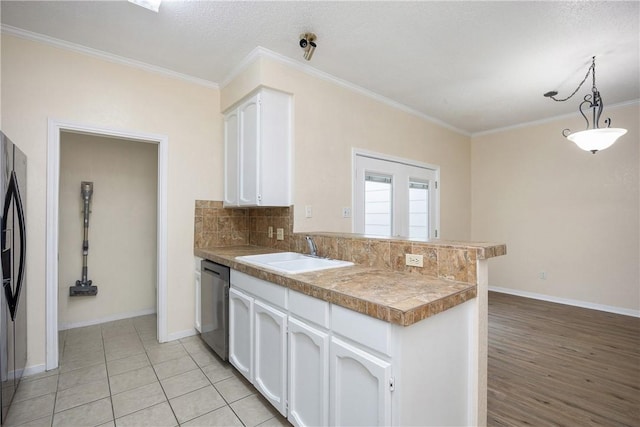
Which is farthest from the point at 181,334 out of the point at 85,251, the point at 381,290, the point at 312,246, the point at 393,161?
the point at 393,161

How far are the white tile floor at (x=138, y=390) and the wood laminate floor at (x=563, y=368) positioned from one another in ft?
5.16

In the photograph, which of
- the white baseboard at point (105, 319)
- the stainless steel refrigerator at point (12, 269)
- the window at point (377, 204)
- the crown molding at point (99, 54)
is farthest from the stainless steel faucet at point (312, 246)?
the white baseboard at point (105, 319)

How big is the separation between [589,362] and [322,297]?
2.60 metres

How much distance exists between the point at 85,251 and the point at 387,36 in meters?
3.65

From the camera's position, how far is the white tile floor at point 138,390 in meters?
1.84

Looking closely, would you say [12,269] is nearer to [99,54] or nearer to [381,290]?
[99,54]

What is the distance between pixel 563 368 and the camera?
95.3 inches

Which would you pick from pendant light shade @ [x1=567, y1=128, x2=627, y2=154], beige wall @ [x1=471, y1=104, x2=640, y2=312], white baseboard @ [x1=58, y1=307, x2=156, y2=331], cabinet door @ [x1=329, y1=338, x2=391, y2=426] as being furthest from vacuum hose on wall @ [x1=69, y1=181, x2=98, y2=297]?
beige wall @ [x1=471, y1=104, x2=640, y2=312]

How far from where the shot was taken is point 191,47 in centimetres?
250

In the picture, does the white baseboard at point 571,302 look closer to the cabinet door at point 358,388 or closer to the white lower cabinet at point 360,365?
the white lower cabinet at point 360,365

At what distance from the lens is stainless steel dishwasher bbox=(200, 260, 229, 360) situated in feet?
7.79

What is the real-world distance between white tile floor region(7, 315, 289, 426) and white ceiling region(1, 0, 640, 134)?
2.59 meters

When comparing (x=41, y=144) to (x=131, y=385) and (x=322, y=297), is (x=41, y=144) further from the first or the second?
(x=322, y=297)

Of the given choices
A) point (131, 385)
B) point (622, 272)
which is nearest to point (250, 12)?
point (131, 385)
